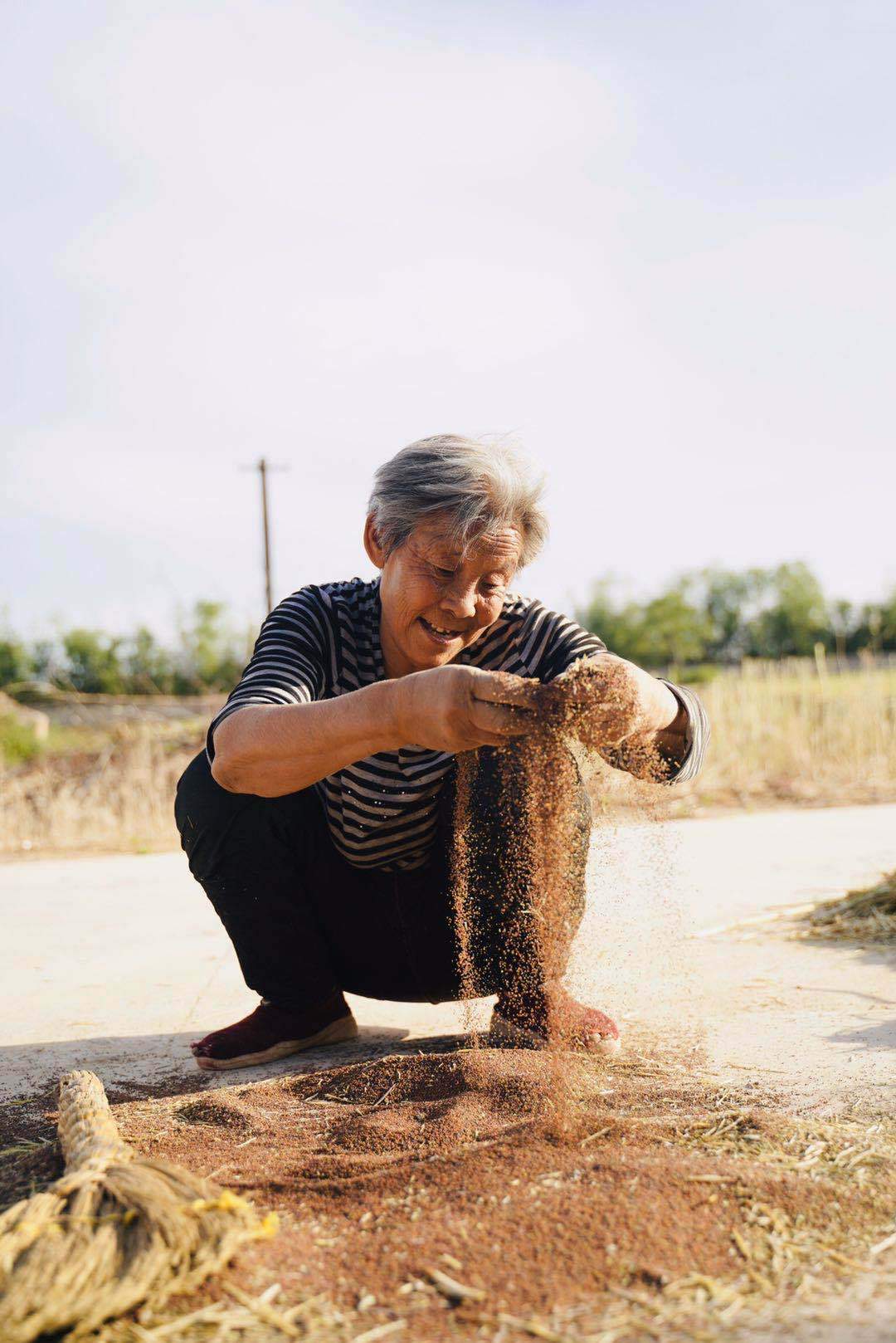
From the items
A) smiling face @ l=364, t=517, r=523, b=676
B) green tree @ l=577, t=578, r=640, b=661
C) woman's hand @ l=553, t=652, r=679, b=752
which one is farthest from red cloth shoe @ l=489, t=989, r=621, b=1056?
green tree @ l=577, t=578, r=640, b=661

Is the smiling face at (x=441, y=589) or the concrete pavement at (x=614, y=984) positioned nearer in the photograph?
the smiling face at (x=441, y=589)

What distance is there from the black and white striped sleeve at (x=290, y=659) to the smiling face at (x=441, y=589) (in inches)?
6.5

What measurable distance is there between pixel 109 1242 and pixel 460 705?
0.97 m

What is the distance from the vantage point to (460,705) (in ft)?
6.46

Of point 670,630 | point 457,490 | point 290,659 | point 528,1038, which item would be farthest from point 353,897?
point 670,630

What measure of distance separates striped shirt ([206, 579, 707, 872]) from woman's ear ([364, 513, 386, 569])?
129mm

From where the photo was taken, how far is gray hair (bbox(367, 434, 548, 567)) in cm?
236

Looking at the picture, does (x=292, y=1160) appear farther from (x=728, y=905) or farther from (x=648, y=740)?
(x=728, y=905)

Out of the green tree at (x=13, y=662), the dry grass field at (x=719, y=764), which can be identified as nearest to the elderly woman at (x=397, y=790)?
the dry grass field at (x=719, y=764)

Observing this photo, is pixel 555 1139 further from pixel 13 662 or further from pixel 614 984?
pixel 13 662

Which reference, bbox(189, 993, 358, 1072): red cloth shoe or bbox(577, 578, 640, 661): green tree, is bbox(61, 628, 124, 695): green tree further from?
bbox(577, 578, 640, 661): green tree

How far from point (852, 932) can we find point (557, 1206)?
2.33m

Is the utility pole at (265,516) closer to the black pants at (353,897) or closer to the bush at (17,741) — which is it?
the bush at (17,741)

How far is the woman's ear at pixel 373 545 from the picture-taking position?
2537mm
